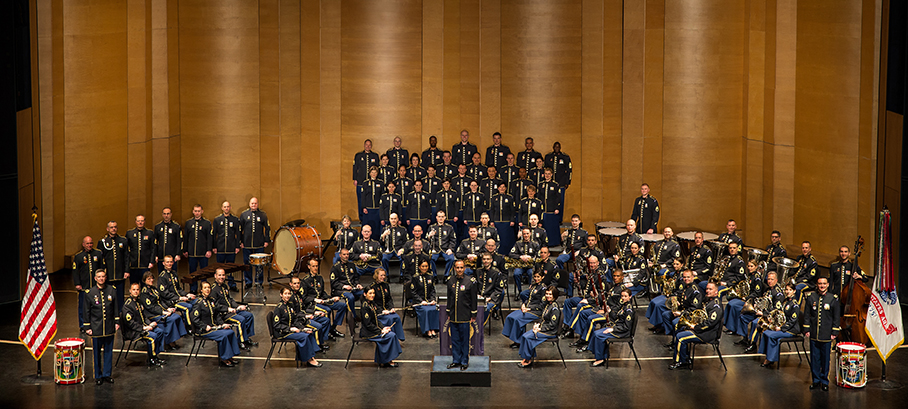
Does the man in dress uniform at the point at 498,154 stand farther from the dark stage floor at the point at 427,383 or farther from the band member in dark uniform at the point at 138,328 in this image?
the band member in dark uniform at the point at 138,328

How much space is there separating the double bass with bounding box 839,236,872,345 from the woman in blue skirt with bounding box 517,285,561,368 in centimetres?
515

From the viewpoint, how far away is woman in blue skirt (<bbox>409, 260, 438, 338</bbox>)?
789 inches

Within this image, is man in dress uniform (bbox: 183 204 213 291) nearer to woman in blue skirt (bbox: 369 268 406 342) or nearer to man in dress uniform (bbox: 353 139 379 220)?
man in dress uniform (bbox: 353 139 379 220)

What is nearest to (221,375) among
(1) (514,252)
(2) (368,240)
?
(2) (368,240)

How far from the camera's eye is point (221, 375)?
18016 mm

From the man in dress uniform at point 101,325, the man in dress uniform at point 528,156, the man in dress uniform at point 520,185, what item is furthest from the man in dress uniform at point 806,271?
the man in dress uniform at point 101,325

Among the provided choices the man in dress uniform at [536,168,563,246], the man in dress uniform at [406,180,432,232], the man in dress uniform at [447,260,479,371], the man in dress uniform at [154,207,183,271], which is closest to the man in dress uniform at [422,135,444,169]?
the man in dress uniform at [406,180,432,232]

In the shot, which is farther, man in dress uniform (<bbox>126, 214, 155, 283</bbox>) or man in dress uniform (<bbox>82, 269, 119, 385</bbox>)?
man in dress uniform (<bbox>126, 214, 155, 283</bbox>)

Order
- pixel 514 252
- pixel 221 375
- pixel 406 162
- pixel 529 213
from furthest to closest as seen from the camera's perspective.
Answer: pixel 406 162 < pixel 529 213 < pixel 514 252 < pixel 221 375

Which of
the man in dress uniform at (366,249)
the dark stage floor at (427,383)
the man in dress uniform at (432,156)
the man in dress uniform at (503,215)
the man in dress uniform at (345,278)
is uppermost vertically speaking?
the man in dress uniform at (432,156)

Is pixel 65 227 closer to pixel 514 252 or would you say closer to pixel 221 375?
pixel 221 375

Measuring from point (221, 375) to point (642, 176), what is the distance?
44.0 feet

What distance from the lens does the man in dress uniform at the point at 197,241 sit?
23375 mm

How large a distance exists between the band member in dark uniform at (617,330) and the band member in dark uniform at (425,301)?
3131mm
